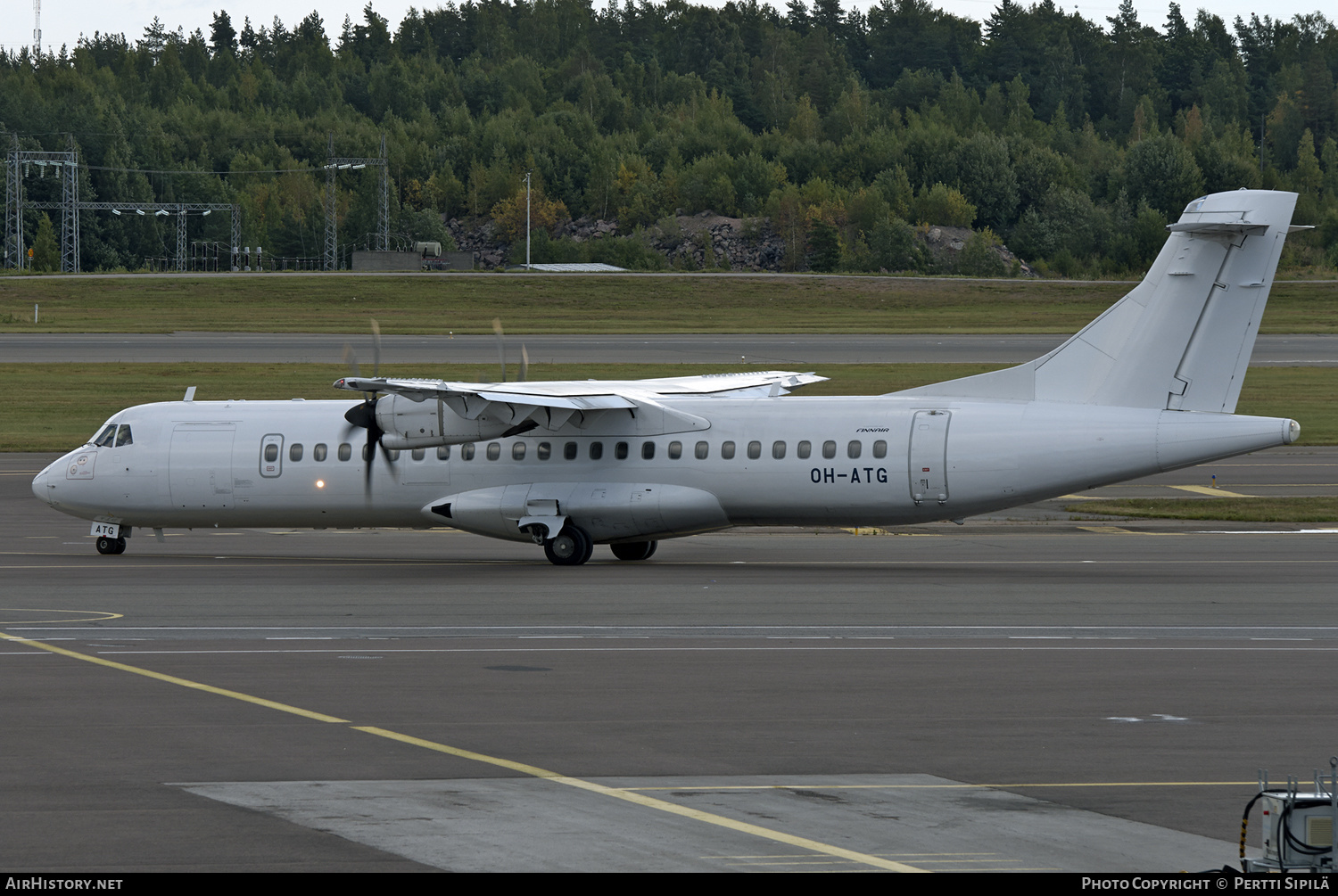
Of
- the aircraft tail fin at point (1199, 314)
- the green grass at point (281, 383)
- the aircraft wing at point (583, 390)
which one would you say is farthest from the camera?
the green grass at point (281, 383)

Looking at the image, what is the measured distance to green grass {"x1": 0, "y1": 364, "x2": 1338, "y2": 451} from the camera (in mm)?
52594

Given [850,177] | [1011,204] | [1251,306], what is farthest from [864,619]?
[850,177]

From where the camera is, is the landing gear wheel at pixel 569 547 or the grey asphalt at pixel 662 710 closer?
the grey asphalt at pixel 662 710

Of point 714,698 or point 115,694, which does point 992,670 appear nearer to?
point 714,698

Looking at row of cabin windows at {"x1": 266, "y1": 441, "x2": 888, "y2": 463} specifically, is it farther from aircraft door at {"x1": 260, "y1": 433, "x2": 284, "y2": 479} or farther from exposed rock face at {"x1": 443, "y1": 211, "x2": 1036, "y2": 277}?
exposed rock face at {"x1": 443, "y1": 211, "x2": 1036, "y2": 277}

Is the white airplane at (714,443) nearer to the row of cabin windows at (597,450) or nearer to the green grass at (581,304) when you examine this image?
the row of cabin windows at (597,450)

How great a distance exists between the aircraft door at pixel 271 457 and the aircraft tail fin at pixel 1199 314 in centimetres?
1435

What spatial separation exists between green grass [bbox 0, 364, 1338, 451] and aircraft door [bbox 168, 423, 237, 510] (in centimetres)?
2148

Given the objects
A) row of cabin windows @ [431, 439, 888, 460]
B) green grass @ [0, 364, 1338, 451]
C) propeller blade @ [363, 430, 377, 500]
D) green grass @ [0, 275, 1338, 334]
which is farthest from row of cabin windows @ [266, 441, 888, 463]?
green grass @ [0, 275, 1338, 334]

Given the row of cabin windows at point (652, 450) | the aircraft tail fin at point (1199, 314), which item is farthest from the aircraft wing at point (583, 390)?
the aircraft tail fin at point (1199, 314)

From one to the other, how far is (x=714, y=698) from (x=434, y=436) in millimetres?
12453

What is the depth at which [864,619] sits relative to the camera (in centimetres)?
2038

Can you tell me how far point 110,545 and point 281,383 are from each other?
29.9 metres

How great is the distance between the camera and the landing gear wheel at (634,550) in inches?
1115
